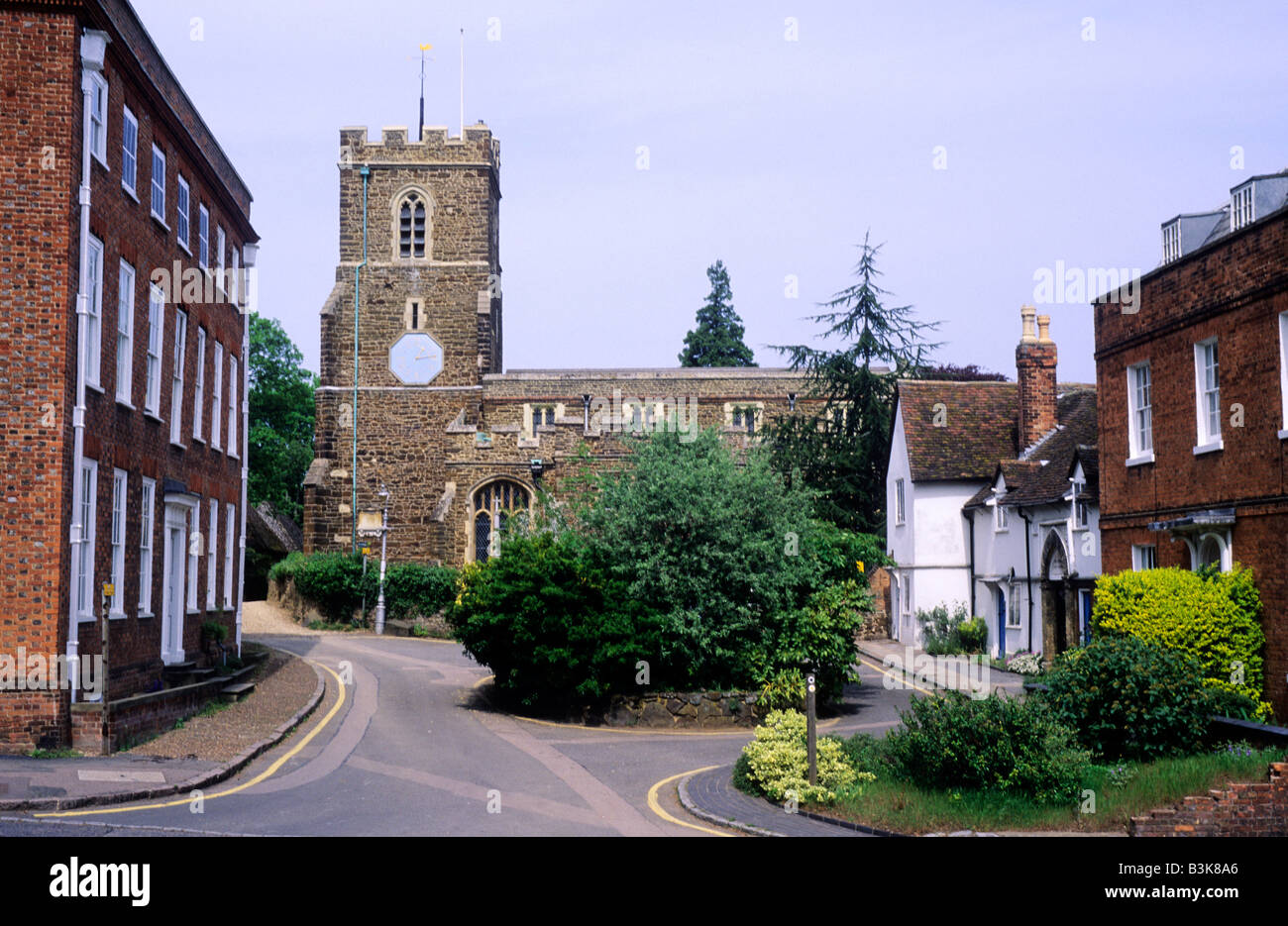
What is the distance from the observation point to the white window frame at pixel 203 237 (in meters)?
23.9

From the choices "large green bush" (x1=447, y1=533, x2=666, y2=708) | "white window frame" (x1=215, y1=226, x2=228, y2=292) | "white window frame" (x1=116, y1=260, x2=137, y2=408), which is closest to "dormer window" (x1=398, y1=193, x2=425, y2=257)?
"white window frame" (x1=215, y1=226, x2=228, y2=292)

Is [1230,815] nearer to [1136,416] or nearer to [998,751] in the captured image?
[998,751]

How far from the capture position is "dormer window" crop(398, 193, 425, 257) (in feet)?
175

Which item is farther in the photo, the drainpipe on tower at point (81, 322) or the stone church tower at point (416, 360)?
the stone church tower at point (416, 360)

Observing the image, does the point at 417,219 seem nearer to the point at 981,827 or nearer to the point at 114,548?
the point at 114,548

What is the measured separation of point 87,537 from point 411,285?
37053 mm

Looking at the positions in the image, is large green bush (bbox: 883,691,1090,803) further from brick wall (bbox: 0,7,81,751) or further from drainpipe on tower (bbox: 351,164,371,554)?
drainpipe on tower (bbox: 351,164,371,554)

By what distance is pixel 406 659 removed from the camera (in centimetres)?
3159

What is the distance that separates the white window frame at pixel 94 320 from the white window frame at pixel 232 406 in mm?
9239

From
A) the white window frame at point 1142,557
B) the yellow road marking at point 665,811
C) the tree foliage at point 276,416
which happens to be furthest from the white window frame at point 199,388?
the tree foliage at point 276,416

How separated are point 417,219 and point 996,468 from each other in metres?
29.4

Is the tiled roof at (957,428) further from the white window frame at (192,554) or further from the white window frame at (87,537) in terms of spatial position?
the white window frame at (87,537)

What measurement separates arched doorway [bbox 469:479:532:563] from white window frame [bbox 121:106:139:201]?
27024 mm

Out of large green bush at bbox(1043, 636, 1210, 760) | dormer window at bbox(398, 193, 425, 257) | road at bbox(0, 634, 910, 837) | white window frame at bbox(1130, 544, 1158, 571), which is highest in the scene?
dormer window at bbox(398, 193, 425, 257)
